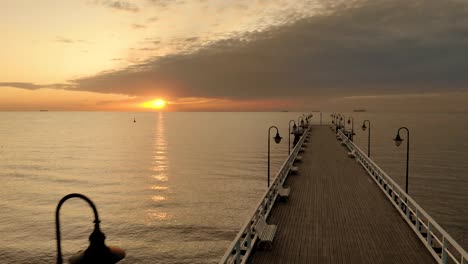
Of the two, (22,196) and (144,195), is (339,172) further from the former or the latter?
(22,196)

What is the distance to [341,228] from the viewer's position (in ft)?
48.8

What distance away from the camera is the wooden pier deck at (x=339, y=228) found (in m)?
12.0

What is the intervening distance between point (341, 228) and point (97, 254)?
1211 cm

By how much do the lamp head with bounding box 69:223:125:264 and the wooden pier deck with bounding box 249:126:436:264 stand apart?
23.8 ft

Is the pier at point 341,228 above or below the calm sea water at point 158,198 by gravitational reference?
above

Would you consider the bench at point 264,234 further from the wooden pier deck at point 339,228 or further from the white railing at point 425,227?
the white railing at point 425,227

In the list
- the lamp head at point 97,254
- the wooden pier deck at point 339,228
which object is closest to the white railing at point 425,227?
the wooden pier deck at point 339,228

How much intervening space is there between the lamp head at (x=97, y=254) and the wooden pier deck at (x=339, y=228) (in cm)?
725

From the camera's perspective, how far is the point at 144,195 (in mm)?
41875

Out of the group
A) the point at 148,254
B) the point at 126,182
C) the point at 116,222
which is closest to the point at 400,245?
the point at 148,254

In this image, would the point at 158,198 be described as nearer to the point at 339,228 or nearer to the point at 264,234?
the point at 339,228

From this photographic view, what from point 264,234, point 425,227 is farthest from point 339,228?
point 264,234

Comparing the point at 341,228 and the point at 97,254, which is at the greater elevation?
the point at 97,254

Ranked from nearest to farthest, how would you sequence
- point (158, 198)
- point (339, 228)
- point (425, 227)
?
point (425, 227)
point (339, 228)
point (158, 198)
